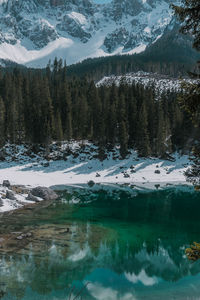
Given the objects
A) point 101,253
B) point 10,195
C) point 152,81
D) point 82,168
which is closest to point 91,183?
point 82,168

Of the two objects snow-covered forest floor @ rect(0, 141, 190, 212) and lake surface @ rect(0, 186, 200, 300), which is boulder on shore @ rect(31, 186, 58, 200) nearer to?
lake surface @ rect(0, 186, 200, 300)

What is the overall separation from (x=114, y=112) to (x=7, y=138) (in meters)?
26.7

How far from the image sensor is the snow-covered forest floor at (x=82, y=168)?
181ft

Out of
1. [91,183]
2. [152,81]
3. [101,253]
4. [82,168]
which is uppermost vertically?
[152,81]

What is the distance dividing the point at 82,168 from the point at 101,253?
39.4m

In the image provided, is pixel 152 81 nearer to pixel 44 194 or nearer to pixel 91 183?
pixel 91 183

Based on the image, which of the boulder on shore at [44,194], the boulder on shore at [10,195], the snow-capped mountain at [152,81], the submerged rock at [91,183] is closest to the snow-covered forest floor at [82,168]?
the submerged rock at [91,183]

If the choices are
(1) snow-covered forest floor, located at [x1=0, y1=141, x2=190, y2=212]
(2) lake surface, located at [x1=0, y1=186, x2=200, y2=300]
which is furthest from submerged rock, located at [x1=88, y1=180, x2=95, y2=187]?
(2) lake surface, located at [x1=0, y1=186, x2=200, y2=300]

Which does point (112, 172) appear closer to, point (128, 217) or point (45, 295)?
point (128, 217)

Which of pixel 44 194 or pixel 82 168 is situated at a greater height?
pixel 82 168

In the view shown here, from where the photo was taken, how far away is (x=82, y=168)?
61.9 metres

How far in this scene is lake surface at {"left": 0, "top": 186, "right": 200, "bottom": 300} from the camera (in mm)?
17453

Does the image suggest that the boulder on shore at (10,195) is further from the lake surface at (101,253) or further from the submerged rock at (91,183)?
the submerged rock at (91,183)

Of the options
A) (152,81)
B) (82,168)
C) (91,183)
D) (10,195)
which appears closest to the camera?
(10,195)
